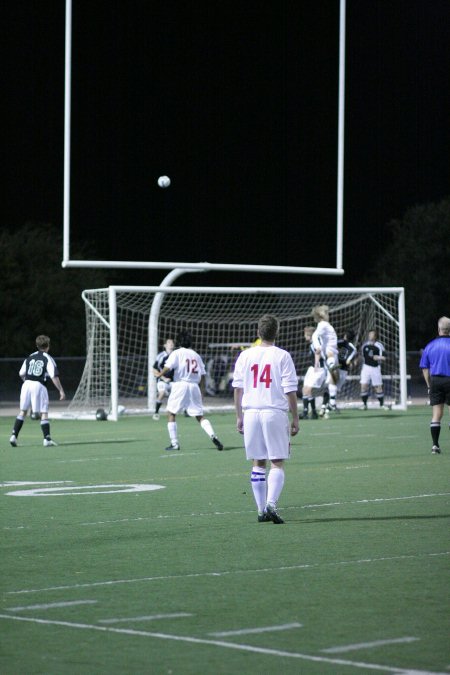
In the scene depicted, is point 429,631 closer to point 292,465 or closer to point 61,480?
point 61,480

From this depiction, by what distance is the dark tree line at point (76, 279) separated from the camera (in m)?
54.6

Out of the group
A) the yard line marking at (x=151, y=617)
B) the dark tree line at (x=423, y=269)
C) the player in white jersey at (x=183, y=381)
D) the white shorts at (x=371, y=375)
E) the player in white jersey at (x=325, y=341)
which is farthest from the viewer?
the dark tree line at (x=423, y=269)

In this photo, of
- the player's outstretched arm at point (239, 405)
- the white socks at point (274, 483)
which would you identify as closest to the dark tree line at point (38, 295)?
the player's outstretched arm at point (239, 405)

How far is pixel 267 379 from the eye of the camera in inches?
444

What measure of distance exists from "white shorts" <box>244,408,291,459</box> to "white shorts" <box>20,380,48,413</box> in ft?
34.6

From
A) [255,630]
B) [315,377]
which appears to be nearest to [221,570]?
[255,630]

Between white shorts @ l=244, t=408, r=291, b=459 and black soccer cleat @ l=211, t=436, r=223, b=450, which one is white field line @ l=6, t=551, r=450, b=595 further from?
black soccer cleat @ l=211, t=436, r=223, b=450

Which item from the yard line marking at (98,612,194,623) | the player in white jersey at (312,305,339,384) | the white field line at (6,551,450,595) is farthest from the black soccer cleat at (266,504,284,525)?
the player in white jersey at (312,305,339,384)

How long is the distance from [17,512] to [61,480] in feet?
10.5

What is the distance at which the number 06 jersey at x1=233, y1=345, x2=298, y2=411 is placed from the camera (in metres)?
11.2

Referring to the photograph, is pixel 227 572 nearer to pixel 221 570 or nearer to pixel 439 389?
pixel 221 570

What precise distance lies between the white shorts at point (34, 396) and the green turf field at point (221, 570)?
4077mm

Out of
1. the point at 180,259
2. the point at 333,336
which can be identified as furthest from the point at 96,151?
the point at 333,336

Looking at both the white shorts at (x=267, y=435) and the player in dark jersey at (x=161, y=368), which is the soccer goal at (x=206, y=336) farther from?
the white shorts at (x=267, y=435)
